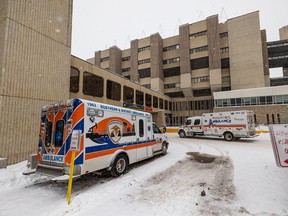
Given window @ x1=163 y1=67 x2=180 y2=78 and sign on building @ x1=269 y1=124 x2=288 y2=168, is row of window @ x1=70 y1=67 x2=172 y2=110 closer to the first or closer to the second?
sign on building @ x1=269 y1=124 x2=288 y2=168

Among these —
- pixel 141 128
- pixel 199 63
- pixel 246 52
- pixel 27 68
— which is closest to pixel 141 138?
pixel 141 128

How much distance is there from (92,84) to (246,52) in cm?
3675

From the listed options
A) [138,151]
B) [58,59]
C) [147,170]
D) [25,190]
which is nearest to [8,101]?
[58,59]

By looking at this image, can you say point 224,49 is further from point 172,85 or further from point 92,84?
point 92,84

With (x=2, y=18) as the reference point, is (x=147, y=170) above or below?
below

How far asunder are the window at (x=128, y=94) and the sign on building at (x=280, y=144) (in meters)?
17.6

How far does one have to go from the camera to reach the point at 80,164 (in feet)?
14.6

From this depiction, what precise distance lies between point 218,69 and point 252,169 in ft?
113

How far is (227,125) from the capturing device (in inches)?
586

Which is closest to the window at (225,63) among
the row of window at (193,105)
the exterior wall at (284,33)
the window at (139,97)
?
the row of window at (193,105)

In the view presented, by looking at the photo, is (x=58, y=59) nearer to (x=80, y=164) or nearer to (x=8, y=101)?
(x=8, y=101)

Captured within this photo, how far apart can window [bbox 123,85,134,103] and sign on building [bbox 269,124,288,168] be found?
17.6 metres

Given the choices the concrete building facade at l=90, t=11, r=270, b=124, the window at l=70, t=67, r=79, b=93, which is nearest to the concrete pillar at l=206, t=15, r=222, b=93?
the concrete building facade at l=90, t=11, r=270, b=124

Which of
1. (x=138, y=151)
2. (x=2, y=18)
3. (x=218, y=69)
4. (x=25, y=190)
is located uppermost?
(x=218, y=69)
